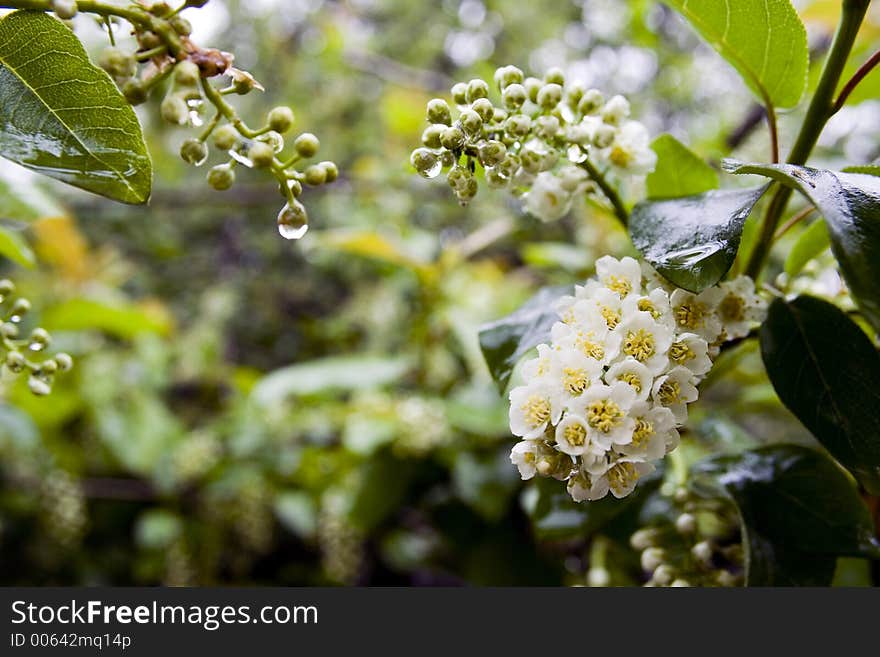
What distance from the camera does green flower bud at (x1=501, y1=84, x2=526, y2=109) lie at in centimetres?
51

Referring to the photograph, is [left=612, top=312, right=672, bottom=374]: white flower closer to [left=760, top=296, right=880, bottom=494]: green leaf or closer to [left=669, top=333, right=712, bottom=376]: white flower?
[left=669, top=333, right=712, bottom=376]: white flower

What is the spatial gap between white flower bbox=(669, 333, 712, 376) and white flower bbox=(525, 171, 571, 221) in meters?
0.19

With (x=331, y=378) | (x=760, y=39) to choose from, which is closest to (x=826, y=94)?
(x=760, y=39)

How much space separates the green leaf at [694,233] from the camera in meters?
0.45

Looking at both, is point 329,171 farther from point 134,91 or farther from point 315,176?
point 134,91

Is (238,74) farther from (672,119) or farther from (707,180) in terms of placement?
(672,119)

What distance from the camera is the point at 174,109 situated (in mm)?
431

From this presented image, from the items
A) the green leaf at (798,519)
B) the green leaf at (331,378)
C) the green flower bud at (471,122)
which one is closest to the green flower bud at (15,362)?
the green flower bud at (471,122)

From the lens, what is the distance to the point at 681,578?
0.61m

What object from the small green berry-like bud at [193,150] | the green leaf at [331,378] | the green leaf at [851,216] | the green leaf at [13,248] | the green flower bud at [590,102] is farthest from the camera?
the green leaf at [331,378]

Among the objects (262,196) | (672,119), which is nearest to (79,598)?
(262,196)

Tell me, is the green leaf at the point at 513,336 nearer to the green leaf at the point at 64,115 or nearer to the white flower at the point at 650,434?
the white flower at the point at 650,434

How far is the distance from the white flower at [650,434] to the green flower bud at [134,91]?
1.18ft

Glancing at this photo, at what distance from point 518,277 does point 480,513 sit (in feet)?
2.96
